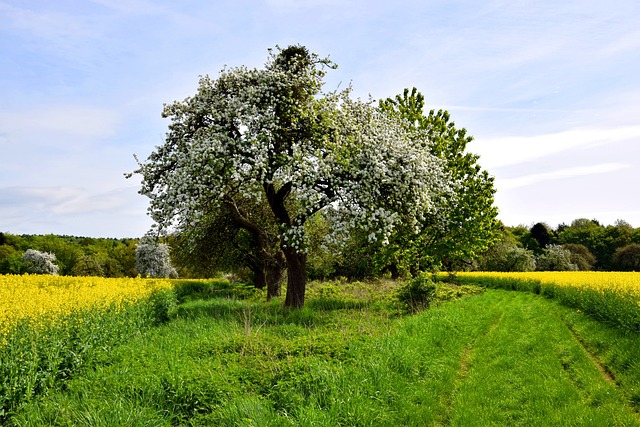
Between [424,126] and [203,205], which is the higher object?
[424,126]

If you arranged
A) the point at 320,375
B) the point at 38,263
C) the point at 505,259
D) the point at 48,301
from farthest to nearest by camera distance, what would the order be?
the point at 38,263
the point at 505,259
the point at 48,301
the point at 320,375

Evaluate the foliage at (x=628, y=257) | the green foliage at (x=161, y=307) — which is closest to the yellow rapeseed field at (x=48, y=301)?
the green foliage at (x=161, y=307)

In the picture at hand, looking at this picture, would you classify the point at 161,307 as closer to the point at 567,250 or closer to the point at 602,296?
the point at 602,296

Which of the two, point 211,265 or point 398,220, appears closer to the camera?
point 398,220

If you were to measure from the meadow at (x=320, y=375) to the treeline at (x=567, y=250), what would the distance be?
5218 centimetres

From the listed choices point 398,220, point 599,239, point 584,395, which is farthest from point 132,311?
point 599,239

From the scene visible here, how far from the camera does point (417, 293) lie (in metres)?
23.6

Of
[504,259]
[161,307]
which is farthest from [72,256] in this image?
[161,307]

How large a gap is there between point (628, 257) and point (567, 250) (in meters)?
12.7

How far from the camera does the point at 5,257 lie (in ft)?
296

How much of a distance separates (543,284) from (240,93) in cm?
2763

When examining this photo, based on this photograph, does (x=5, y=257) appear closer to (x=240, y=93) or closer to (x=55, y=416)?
(x=240, y=93)

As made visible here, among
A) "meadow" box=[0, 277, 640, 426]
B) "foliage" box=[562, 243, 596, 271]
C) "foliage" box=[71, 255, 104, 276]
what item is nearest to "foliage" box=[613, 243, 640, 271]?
"foliage" box=[562, 243, 596, 271]

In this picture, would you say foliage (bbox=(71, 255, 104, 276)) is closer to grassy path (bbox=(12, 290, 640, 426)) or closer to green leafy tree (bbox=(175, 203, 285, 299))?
green leafy tree (bbox=(175, 203, 285, 299))
